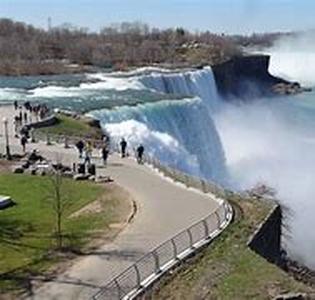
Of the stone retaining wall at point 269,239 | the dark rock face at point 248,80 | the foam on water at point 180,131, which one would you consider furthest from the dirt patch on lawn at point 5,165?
the dark rock face at point 248,80

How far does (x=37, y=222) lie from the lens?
24750mm

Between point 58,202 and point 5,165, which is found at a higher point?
point 58,202

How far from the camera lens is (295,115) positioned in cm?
9319

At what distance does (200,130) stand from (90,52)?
227 ft

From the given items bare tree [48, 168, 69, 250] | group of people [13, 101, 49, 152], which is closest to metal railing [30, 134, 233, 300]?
bare tree [48, 168, 69, 250]

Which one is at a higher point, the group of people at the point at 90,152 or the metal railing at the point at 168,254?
the metal railing at the point at 168,254

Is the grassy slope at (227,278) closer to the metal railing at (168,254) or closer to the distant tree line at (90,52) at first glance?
the metal railing at (168,254)

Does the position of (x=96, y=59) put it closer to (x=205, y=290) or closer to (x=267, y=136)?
(x=267, y=136)

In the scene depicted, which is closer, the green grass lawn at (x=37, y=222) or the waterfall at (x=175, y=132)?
the green grass lawn at (x=37, y=222)

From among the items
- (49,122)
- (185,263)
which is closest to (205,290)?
(185,263)

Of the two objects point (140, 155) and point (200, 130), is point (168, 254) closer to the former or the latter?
point (140, 155)

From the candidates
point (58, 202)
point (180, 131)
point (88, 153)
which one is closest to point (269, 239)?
point (58, 202)

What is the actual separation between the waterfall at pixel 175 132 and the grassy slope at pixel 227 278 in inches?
834

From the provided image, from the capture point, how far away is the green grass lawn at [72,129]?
139 ft
